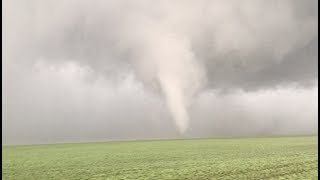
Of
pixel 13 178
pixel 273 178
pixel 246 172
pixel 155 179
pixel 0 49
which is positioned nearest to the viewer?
pixel 0 49

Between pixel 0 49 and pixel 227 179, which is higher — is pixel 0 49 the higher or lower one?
the higher one

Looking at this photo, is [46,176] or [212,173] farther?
[46,176]

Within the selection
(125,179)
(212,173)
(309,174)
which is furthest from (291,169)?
(125,179)

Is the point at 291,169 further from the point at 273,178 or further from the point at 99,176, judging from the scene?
the point at 99,176

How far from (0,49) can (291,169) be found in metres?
28.1

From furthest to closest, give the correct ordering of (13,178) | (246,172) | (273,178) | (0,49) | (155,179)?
(13,178) < (246,172) < (155,179) < (273,178) < (0,49)

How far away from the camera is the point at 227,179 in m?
26.5

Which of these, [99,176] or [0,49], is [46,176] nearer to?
[99,176]

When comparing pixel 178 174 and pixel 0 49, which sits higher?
pixel 0 49

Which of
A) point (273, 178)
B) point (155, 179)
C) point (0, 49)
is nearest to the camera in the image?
point (0, 49)

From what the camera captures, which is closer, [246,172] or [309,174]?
[309,174]

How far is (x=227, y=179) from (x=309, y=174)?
299 inches

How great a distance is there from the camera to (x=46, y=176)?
3216cm

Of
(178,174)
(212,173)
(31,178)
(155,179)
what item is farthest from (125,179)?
(31,178)
